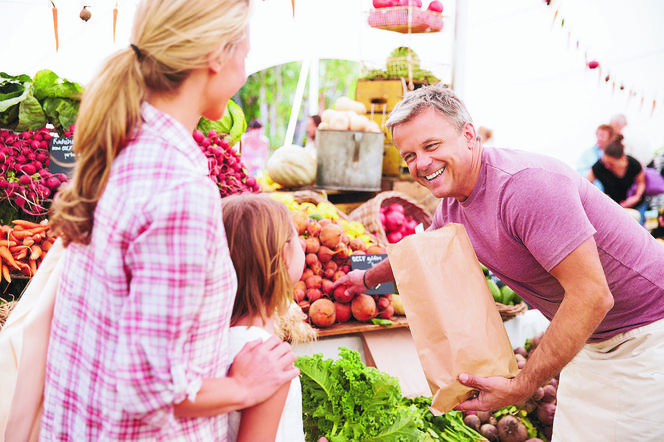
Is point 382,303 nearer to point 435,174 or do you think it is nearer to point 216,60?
point 435,174

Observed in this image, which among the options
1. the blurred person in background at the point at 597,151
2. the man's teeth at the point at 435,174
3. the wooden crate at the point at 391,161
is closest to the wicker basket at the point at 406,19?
the wooden crate at the point at 391,161

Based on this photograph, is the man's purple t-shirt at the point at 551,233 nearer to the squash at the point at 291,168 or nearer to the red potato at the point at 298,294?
the red potato at the point at 298,294

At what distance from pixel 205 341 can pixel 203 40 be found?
0.52m

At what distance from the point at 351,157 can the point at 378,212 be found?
623 mm

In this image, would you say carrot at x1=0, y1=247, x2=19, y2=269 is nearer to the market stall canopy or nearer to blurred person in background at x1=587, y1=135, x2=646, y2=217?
the market stall canopy

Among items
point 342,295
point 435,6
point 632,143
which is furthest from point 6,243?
point 632,143

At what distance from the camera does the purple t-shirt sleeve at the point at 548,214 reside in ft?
4.80

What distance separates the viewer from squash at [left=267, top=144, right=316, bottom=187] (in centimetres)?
404

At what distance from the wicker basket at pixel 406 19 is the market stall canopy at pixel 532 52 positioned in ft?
1.83

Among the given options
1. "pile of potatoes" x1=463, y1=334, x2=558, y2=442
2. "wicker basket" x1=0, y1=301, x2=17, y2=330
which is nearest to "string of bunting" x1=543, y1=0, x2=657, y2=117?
"pile of potatoes" x1=463, y1=334, x2=558, y2=442

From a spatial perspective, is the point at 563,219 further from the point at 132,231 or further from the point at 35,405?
the point at 35,405

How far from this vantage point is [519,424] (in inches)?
105

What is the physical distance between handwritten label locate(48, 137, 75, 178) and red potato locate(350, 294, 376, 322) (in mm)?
1485

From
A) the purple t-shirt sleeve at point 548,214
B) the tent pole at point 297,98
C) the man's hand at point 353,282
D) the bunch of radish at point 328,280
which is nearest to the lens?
the purple t-shirt sleeve at point 548,214
